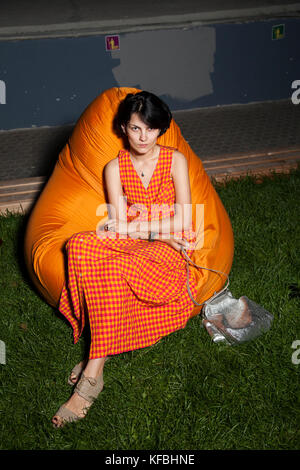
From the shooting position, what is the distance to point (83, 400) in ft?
6.97

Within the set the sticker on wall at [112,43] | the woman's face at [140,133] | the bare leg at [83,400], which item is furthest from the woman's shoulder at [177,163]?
the sticker on wall at [112,43]

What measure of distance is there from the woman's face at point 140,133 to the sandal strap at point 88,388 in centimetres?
106

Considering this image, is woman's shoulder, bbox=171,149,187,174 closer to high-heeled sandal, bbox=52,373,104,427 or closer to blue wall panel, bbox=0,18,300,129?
high-heeled sandal, bbox=52,373,104,427

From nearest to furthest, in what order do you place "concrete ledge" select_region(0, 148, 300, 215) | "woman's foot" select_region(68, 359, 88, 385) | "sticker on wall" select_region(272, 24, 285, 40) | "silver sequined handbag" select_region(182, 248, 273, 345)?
1. "woman's foot" select_region(68, 359, 88, 385)
2. "silver sequined handbag" select_region(182, 248, 273, 345)
3. "concrete ledge" select_region(0, 148, 300, 215)
4. "sticker on wall" select_region(272, 24, 285, 40)

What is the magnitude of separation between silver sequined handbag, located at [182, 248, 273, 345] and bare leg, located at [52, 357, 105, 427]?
1.78 feet

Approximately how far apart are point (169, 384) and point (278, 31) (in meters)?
4.12

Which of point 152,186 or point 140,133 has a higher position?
point 140,133

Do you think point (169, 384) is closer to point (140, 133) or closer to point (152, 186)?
point (152, 186)

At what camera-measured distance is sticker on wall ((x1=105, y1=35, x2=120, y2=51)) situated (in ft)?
15.5

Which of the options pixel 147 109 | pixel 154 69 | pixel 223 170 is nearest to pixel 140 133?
pixel 147 109

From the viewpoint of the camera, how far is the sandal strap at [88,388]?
2.13 metres

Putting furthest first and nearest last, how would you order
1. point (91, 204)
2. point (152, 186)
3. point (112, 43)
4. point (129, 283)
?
point (112, 43)
point (91, 204)
point (152, 186)
point (129, 283)

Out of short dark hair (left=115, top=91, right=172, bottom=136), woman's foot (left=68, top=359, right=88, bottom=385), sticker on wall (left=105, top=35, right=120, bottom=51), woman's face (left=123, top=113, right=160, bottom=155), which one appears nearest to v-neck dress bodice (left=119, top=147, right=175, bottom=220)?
woman's face (left=123, top=113, right=160, bottom=155)
